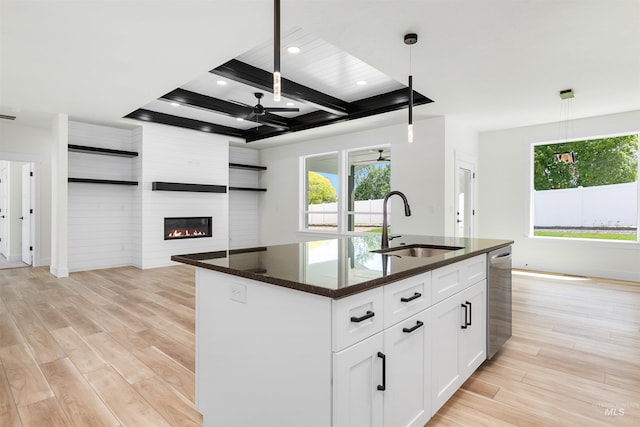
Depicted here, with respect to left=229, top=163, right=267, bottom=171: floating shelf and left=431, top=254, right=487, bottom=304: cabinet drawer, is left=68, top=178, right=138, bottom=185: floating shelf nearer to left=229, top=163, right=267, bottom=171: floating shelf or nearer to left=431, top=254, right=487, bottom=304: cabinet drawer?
left=229, top=163, right=267, bottom=171: floating shelf

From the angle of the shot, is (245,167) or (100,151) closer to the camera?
(100,151)

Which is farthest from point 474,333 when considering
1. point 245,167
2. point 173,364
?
point 245,167

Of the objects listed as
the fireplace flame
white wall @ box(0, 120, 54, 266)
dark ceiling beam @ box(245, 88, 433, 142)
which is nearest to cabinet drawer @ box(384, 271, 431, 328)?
dark ceiling beam @ box(245, 88, 433, 142)

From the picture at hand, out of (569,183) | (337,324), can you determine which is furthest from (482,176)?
(337,324)

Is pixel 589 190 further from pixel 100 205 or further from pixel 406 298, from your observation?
pixel 100 205

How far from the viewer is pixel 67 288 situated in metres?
4.79

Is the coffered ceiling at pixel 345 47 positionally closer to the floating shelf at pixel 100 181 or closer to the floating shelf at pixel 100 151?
the floating shelf at pixel 100 151

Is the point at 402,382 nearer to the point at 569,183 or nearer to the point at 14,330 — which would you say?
the point at 14,330

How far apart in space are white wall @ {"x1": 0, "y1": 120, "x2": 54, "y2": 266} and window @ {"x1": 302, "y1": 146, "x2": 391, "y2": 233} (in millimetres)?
4985

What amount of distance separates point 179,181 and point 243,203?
6.54ft

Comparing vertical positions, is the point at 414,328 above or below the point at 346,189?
below

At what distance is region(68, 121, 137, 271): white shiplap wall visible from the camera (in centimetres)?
600

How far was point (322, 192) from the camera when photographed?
7629 mm

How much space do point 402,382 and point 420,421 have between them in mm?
319
